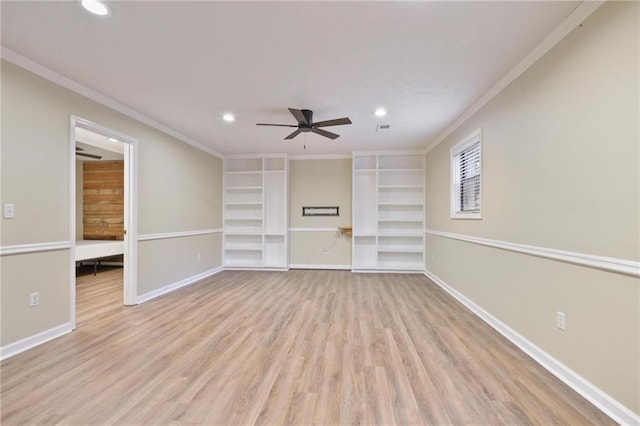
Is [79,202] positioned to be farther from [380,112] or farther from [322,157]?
[380,112]

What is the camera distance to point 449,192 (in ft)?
14.2

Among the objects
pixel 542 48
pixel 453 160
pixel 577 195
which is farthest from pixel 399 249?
pixel 542 48

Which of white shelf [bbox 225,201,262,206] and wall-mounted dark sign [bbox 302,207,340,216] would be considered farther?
wall-mounted dark sign [bbox 302,207,340,216]

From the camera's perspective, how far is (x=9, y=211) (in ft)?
7.63

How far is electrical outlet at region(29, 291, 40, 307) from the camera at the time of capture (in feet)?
8.11

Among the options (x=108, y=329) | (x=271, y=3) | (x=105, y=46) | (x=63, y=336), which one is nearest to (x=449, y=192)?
(x=271, y=3)

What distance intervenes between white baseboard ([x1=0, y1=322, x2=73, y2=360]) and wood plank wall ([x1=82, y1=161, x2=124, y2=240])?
12.9 ft

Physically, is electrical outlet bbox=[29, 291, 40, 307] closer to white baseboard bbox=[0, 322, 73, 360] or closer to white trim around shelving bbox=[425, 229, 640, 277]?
white baseboard bbox=[0, 322, 73, 360]

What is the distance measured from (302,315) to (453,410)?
1.91 meters

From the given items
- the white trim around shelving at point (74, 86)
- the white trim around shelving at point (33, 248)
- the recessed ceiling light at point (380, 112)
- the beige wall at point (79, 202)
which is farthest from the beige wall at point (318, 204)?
the beige wall at point (79, 202)

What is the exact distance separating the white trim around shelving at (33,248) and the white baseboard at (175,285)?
1233mm

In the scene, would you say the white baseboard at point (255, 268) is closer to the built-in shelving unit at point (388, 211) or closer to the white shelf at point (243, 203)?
the white shelf at point (243, 203)

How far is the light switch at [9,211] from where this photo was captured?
2.30 metres

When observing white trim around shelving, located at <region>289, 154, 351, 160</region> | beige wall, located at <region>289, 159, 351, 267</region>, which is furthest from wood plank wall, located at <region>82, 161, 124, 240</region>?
white trim around shelving, located at <region>289, 154, 351, 160</region>
